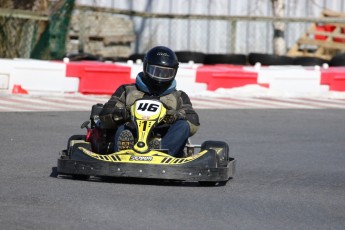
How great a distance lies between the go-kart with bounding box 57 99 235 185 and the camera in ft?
23.2

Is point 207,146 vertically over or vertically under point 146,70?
under

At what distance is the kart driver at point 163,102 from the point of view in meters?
7.48

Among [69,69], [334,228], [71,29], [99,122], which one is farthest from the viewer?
[71,29]

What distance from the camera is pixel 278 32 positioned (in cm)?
1989

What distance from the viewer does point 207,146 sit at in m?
7.79

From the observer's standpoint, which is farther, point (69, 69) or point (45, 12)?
point (45, 12)

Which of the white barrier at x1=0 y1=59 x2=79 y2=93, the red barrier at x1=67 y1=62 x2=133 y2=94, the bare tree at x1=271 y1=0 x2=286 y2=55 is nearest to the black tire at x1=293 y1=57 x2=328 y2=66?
the bare tree at x1=271 y1=0 x2=286 y2=55

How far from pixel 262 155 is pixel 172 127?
195 centimetres

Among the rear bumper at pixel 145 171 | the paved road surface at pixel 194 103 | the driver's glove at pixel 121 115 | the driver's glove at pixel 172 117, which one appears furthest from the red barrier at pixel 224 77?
the rear bumper at pixel 145 171

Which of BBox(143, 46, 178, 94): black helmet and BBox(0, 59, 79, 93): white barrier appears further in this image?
BBox(0, 59, 79, 93): white barrier

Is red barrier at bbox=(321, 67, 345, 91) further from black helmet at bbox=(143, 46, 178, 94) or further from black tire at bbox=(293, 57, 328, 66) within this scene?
black helmet at bbox=(143, 46, 178, 94)

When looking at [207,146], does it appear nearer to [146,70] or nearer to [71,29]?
[146,70]

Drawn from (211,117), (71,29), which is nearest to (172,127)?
(211,117)

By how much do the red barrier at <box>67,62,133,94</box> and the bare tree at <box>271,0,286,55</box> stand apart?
6.27m
